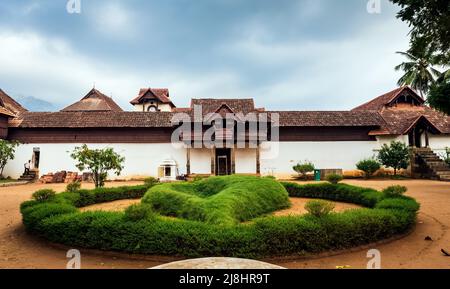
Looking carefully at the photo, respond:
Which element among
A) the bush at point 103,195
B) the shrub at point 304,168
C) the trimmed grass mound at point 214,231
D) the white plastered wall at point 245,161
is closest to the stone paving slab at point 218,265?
the trimmed grass mound at point 214,231

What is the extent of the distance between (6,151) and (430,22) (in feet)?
81.8

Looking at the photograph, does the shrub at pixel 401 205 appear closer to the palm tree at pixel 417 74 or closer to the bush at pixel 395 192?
the bush at pixel 395 192

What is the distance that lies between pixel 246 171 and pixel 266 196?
12091 millimetres

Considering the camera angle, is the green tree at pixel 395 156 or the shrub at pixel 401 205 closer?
the shrub at pixel 401 205

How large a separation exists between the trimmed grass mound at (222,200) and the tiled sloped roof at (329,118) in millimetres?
12574

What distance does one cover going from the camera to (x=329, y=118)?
21.5 m

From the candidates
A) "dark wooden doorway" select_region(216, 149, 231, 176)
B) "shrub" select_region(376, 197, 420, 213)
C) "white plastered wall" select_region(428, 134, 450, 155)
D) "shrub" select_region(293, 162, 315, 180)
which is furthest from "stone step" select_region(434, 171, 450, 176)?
"dark wooden doorway" select_region(216, 149, 231, 176)

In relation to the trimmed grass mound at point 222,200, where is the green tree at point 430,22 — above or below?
above

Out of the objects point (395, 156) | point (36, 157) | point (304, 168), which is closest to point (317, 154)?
point (304, 168)

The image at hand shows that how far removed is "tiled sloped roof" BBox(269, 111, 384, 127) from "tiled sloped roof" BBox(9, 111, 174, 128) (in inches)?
388

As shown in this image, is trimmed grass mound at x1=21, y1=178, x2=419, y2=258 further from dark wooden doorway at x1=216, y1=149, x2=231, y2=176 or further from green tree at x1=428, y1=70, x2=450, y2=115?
dark wooden doorway at x1=216, y1=149, x2=231, y2=176

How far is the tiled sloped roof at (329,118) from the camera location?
68.5 ft
